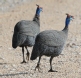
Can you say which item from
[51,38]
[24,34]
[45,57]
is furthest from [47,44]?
[45,57]

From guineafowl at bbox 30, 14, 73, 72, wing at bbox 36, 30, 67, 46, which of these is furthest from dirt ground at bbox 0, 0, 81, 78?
wing at bbox 36, 30, 67, 46

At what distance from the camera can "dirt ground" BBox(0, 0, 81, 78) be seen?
10328mm

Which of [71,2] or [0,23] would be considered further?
[71,2]

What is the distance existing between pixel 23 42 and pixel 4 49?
86.3 inches

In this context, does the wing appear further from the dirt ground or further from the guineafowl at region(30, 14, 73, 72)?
the dirt ground

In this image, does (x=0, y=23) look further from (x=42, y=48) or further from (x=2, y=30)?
(x=42, y=48)

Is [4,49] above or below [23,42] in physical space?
below

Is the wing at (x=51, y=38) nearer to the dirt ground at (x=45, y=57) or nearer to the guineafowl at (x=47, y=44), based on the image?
the guineafowl at (x=47, y=44)

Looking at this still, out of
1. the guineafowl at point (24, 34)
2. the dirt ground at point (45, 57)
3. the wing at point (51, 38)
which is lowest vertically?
the dirt ground at point (45, 57)

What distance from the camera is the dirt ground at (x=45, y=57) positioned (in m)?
10.3

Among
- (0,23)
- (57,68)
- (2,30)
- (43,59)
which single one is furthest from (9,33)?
(57,68)

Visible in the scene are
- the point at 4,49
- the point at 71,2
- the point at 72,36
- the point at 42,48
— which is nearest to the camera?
the point at 42,48

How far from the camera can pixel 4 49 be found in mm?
13484

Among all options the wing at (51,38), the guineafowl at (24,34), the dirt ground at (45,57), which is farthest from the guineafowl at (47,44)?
the guineafowl at (24,34)
